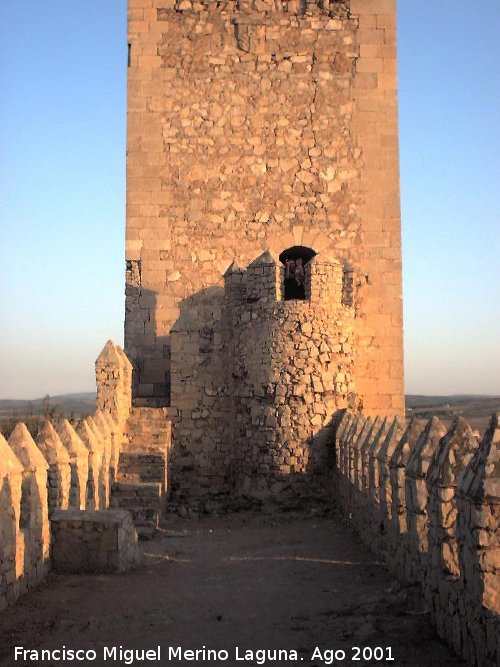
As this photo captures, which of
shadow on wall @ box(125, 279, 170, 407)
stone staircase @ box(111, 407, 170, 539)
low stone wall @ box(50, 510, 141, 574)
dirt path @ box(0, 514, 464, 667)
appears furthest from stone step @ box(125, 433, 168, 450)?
low stone wall @ box(50, 510, 141, 574)

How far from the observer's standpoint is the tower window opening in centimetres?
1576

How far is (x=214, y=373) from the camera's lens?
582 inches

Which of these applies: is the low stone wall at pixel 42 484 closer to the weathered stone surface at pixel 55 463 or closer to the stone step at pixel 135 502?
A: the weathered stone surface at pixel 55 463

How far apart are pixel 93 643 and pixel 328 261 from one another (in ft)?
29.2

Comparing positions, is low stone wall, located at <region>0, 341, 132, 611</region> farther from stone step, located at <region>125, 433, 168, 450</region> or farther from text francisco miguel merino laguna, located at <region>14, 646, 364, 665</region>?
stone step, located at <region>125, 433, 168, 450</region>

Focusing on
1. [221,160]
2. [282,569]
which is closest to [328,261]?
[221,160]

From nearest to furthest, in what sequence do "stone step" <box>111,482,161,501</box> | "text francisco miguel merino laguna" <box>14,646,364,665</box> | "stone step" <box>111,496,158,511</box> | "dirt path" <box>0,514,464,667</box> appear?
"text francisco miguel merino laguna" <box>14,646,364,665</box> → "dirt path" <box>0,514,464,667</box> → "stone step" <box>111,496,158,511</box> → "stone step" <box>111,482,161,501</box>

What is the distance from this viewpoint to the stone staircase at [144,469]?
11.8 meters

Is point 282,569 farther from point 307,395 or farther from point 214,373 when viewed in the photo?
point 214,373

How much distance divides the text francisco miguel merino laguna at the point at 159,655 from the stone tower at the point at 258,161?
33.4 feet

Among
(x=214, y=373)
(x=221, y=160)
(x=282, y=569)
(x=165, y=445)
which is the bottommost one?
(x=282, y=569)

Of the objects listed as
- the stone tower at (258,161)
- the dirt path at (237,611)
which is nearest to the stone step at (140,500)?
the dirt path at (237,611)

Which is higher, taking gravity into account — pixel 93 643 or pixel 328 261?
pixel 328 261

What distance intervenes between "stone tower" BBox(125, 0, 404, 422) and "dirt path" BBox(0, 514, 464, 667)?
686cm
